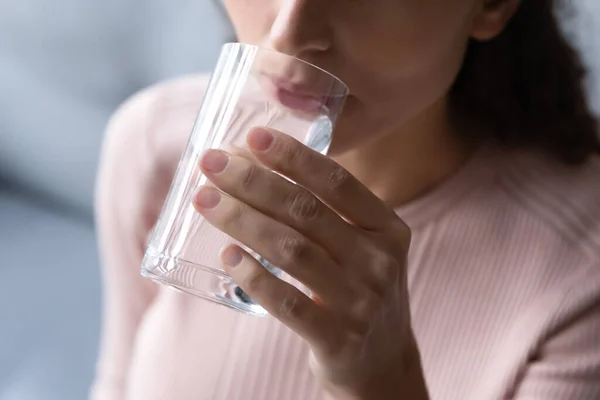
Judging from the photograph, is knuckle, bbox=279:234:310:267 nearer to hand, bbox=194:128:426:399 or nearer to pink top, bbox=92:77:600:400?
hand, bbox=194:128:426:399

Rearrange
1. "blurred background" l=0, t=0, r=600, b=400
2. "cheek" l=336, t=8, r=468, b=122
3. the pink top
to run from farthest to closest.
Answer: "blurred background" l=0, t=0, r=600, b=400 → the pink top → "cheek" l=336, t=8, r=468, b=122

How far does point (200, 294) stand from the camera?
542 mm

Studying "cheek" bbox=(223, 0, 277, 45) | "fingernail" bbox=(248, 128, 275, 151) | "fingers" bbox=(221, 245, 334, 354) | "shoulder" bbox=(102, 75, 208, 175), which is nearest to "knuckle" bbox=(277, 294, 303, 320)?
"fingers" bbox=(221, 245, 334, 354)

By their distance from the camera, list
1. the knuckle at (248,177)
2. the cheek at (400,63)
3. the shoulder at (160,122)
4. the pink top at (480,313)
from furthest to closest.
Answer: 1. the shoulder at (160,122)
2. the pink top at (480,313)
3. the cheek at (400,63)
4. the knuckle at (248,177)

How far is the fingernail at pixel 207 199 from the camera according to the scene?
1.49ft

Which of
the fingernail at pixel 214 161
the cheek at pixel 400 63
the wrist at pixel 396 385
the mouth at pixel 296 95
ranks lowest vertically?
the wrist at pixel 396 385

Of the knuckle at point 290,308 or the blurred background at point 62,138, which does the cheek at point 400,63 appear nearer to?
the knuckle at point 290,308

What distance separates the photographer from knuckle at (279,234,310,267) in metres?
0.46

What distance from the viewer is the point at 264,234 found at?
0.45 meters

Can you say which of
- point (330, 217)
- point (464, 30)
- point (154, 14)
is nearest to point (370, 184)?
point (464, 30)

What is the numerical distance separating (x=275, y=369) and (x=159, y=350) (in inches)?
5.8

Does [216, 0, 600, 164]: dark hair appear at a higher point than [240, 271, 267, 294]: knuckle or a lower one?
higher

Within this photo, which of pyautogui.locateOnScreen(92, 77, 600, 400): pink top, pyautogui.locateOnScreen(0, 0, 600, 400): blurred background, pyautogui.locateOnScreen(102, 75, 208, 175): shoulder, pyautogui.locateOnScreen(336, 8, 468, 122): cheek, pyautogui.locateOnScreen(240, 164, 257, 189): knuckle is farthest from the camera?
pyautogui.locateOnScreen(0, 0, 600, 400): blurred background

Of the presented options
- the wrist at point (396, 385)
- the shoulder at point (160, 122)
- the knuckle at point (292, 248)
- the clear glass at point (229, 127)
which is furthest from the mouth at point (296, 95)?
the shoulder at point (160, 122)
